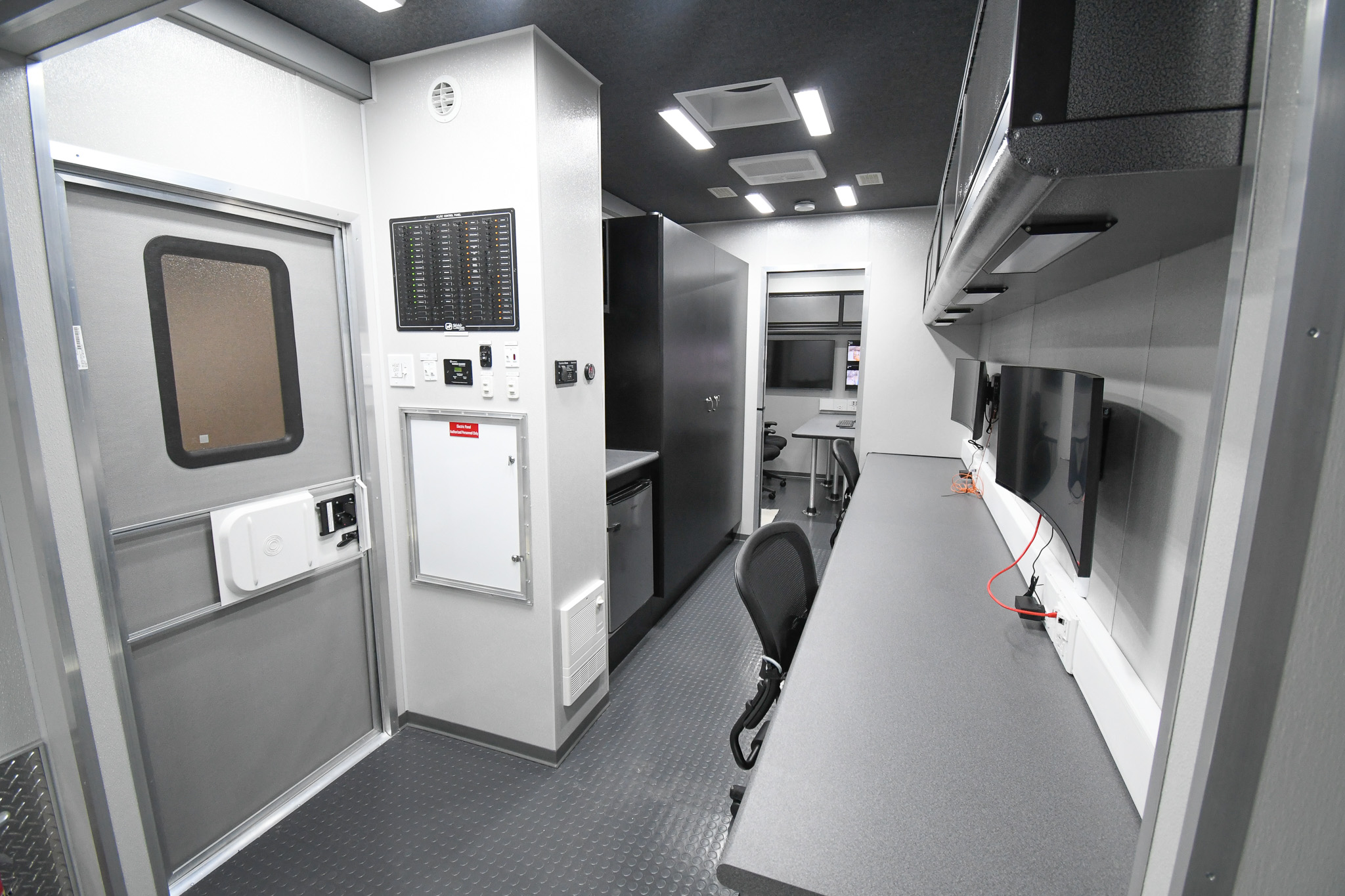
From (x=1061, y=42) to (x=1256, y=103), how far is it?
0.21 metres

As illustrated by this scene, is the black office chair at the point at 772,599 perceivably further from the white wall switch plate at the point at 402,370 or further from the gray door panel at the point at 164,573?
the gray door panel at the point at 164,573

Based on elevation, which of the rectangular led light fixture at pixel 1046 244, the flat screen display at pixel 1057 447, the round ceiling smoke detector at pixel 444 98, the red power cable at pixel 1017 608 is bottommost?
the red power cable at pixel 1017 608

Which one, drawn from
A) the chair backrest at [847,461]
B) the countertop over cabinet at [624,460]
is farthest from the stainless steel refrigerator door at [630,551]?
the chair backrest at [847,461]

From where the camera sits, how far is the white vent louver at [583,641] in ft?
7.30

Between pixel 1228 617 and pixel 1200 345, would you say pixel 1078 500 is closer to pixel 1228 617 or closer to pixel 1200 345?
pixel 1200 345

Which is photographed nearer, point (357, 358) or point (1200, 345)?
point (1200, 345)

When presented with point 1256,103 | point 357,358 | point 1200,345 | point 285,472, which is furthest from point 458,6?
point 1200,345

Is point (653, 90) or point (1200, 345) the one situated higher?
point (653, 90)

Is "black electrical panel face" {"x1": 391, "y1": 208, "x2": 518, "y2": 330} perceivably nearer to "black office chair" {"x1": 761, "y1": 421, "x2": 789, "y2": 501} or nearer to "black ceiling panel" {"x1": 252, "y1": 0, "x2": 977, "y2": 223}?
"black ceiling panel" {"x1": 252, "y1": 0, "x2": 977, "y2": 223}

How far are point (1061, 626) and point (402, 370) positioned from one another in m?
2.31

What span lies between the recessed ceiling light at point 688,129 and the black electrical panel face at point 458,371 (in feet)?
4.61

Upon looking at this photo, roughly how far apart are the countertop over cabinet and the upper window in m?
1.24

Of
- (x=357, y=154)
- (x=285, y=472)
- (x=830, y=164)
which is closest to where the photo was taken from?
(x=285, y=472)

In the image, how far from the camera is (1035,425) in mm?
1655
